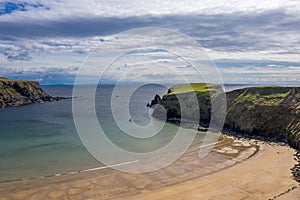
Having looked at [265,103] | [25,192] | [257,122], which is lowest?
[25,192]

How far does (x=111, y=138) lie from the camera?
53250mm

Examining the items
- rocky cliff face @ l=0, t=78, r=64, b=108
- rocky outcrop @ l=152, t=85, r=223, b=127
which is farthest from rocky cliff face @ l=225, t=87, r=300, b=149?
rocky cliff face @ l=0, t=78, r=64, b=108

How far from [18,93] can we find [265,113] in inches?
4432

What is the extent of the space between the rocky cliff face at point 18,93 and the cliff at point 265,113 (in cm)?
8765

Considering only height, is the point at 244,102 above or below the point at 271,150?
above

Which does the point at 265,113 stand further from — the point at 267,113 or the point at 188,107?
the point at 188,107

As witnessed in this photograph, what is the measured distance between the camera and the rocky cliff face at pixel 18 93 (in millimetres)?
120631

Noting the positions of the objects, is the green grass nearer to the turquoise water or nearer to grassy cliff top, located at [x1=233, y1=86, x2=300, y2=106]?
grassy cliff top, located at [x1=233, y1=86, x2=300, y2=106]

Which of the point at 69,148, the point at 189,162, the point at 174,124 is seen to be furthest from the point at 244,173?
the point at 174,124

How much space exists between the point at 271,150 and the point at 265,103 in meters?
16.2

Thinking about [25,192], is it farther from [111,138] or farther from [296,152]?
[296,152]

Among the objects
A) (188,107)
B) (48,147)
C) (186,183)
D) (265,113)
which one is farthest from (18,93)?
(186,183)

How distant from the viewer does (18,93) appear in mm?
129875

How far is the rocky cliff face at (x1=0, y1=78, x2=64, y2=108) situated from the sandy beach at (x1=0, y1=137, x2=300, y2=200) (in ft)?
321
